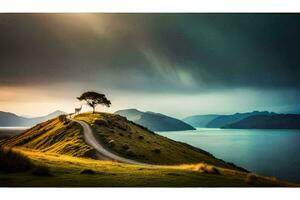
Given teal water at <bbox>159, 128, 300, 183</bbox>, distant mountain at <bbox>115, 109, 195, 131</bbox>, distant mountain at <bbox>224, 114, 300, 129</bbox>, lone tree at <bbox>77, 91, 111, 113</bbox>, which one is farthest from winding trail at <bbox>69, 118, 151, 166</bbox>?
distant mountain at <bbox>224, 114, 300, 129</bbox>

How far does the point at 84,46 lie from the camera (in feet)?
41.3

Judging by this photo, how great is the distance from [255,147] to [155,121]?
248cm

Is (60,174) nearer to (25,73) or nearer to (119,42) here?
(25,73)

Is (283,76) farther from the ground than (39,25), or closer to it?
closer to it

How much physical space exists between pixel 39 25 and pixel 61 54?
33.9 inches

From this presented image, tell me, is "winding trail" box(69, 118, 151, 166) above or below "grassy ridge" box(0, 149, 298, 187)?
above

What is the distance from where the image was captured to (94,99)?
1253 cm

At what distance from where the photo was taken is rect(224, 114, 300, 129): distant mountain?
1231 cm

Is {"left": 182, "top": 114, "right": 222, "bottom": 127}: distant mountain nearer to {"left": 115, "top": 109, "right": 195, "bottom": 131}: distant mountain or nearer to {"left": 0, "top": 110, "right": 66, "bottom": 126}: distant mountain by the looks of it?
{"left": 115, "top": 109, "right": 195, "bottom": 131}: distant mountain

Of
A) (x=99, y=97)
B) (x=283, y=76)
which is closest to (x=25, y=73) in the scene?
(x=99, y=97)

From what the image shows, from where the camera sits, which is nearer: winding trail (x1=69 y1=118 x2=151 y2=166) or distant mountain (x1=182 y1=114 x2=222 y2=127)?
winding trail (x1=69 y1=118 x2=151 y2=166)

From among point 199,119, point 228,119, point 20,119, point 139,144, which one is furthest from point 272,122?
point 20,119

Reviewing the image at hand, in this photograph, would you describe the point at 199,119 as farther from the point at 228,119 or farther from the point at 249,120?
the point at 249,120

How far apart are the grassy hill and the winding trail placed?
11 centimetres
